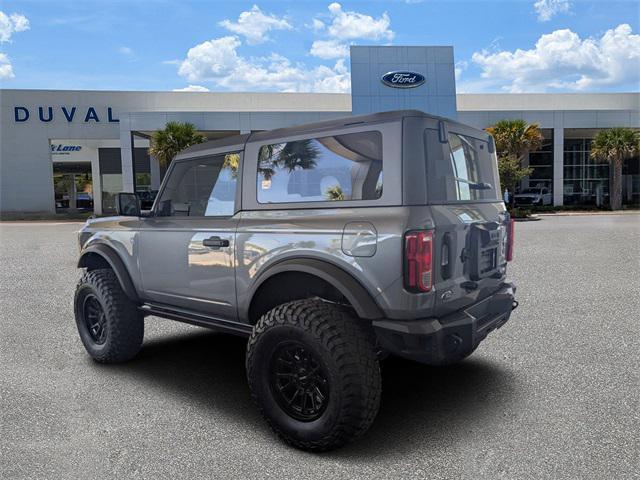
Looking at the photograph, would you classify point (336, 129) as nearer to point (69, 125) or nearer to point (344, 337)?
point (344, 337)

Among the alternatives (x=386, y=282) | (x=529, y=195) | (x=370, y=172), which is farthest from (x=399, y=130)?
(x=529, y=195)

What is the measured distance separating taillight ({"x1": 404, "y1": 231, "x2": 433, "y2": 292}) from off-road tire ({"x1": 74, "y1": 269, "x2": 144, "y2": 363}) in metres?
2.88

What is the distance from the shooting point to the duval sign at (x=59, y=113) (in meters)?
37.1

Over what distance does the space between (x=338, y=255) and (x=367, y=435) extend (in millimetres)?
1208

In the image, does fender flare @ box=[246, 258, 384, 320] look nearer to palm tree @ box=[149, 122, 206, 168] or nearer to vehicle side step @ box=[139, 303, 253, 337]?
vehicle side step @ box=[139, 303, 253, 337]

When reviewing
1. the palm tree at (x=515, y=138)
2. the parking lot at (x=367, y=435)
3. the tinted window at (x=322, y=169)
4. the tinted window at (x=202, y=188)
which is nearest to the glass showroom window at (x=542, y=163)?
the palm tree at (x=515, y=138)

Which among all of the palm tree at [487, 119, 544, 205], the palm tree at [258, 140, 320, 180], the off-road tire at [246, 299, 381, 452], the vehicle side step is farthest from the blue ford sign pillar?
the off-road tire at [246, 299, 381, 452]

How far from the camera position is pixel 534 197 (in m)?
36.1

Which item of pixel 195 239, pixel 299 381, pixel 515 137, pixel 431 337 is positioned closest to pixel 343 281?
pixel 431 337

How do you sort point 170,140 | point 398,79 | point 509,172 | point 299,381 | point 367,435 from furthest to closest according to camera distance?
point 398,79 → point 170,140 → point 509,172 → point 367,435 → point 299,381

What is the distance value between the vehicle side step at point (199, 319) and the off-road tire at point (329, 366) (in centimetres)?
47

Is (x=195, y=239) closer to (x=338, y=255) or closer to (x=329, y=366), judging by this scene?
(x=338, y=255)

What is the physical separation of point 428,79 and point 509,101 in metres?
12.3

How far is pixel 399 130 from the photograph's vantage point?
304 centimetres
